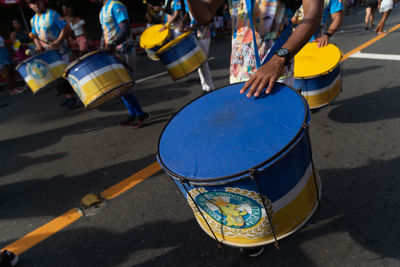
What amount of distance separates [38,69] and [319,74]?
13.4ft

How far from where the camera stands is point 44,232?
7.32 ft

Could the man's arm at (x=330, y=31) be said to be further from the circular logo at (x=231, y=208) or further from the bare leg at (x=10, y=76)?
the bare leg at (x=10, y=76)

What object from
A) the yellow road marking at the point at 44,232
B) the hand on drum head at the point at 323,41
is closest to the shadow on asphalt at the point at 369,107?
the hand on drum head at the point at 323,41

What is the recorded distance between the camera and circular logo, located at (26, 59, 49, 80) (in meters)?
3.76

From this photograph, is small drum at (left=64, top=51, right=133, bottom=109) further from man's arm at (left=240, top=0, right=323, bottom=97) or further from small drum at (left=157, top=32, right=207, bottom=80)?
man's arm at (left=240, top=0, right=323, bottom=97)

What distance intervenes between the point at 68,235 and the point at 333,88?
319 cm

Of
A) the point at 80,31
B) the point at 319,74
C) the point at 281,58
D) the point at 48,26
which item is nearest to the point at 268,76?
the point at 281,58

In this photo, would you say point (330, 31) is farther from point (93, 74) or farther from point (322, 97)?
point (93, 74)

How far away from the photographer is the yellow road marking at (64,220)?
2.14m

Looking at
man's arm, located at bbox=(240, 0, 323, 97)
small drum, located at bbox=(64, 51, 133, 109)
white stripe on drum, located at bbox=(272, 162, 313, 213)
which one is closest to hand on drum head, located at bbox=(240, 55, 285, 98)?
man's arm, located at bbox=(240, 0, 323, 97)

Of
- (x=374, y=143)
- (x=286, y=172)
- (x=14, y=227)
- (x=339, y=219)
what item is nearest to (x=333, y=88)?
(x=374, y=143)

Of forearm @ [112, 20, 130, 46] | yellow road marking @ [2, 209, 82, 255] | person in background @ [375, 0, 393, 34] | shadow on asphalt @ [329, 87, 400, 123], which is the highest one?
forearm @ [112, 20, 130, 46]

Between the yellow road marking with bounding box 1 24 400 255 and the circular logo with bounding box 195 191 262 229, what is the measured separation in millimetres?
1657

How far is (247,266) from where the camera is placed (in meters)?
Result: 1.66
